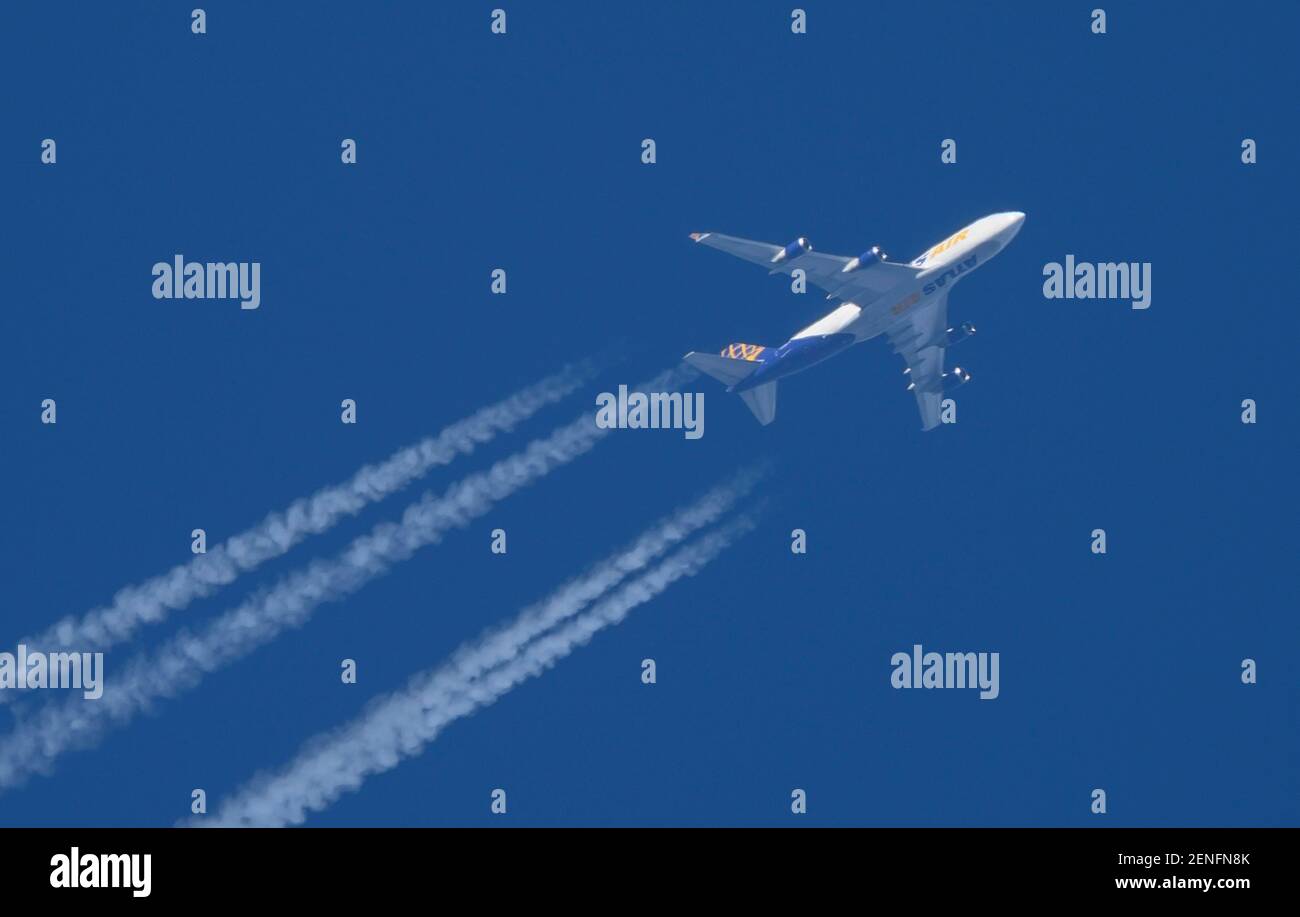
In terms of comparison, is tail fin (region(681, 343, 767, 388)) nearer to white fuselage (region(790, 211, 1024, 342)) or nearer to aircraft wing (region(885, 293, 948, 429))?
white fuselage (region(790, 211, 1024, 342))

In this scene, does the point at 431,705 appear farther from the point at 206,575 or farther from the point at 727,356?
the point at 727,356

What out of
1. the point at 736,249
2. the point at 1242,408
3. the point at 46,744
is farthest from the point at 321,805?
the point at 1242,408

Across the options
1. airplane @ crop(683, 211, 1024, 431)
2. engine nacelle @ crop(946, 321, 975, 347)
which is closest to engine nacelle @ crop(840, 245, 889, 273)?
airplane @ crop(683, 211, 1024, 431)

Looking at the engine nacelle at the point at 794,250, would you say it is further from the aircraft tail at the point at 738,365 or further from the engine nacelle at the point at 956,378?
the engine nacelle at the point at 956,378

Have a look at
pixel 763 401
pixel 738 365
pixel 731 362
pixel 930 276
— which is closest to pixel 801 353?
pixel 738 365

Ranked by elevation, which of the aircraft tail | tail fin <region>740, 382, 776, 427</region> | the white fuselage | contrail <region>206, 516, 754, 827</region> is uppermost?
the white fuselage

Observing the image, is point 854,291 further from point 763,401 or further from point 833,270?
point 763,401

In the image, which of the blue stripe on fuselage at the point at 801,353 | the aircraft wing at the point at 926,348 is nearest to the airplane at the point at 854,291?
the blue stripe on fuselage at the point at 801,353
